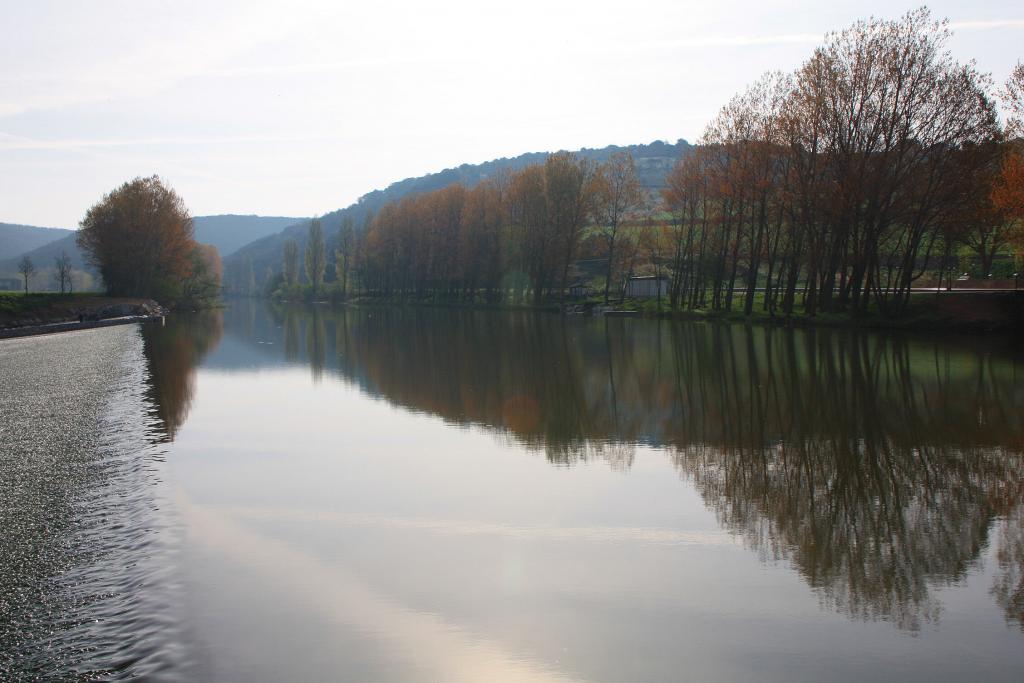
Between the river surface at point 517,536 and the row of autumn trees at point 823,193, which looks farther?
the row of autumn trees at point 823,193

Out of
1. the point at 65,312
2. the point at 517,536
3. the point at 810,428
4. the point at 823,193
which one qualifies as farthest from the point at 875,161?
the point at 65,312

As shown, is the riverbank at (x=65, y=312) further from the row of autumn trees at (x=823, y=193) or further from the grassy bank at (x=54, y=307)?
the row of autumn trees at (x=823, y=193)

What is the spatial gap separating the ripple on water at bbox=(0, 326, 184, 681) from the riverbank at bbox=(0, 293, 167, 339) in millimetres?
41409

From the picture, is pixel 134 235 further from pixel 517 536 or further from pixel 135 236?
pixel 517 536

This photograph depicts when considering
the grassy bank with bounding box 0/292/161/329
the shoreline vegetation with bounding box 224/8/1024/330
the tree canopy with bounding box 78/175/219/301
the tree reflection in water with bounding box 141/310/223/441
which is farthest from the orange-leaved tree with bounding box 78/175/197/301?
the shoreline vegetation with bounding box 224/8/1024/330

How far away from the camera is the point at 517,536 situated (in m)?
9.74

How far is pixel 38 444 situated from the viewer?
1432 cm

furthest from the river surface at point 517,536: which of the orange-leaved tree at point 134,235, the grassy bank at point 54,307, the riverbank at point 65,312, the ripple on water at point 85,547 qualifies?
the orange-leaved tree at point 134,235

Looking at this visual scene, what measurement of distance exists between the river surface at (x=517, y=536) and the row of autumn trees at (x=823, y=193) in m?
22.1

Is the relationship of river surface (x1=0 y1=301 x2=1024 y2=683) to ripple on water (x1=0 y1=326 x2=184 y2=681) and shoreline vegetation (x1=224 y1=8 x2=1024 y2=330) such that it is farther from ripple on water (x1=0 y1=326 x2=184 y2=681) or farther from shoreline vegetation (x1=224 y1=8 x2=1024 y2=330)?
shoreline vegetation (x1=224 y1=8 x2=1024 y2=330)

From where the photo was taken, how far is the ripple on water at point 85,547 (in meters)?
6.50

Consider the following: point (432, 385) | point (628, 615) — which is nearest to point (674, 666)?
point (628, 615)

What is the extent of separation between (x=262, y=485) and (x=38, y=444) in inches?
196

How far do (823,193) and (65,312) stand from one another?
61.2 metres
